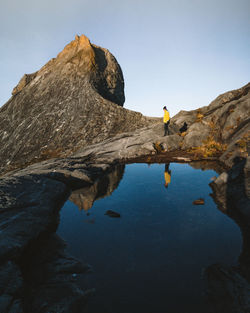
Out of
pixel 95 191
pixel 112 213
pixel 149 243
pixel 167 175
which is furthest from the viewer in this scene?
pixel 167 175

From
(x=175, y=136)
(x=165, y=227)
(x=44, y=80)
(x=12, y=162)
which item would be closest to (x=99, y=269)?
(x=165, y=227)

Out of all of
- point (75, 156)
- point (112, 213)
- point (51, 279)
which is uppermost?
point (75, 156)

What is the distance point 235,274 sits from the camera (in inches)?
191

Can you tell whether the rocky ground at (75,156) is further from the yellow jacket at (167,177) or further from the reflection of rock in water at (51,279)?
the yellow jacket at (167,177)

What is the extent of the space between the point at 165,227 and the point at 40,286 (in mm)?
4509

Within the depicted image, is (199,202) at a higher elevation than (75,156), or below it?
below

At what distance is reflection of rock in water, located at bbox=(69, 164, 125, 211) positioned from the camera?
1046cm

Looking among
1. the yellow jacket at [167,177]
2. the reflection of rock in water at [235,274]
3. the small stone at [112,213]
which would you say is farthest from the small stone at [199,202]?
the small stone at [112,213]

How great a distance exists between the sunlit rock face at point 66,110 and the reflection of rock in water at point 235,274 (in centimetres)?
2209

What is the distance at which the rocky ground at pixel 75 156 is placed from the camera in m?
4.73

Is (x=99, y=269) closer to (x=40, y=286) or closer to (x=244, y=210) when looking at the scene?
(x=40, y=286)

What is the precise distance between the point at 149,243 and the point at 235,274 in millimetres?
2556

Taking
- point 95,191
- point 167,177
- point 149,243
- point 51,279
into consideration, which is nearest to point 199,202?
point 149,243

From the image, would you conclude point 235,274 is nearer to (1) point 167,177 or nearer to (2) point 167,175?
(1) point 167,177
